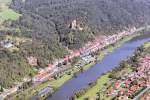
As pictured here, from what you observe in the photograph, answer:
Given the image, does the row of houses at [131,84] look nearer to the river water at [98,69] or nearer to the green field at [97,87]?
the green field at [97,87]

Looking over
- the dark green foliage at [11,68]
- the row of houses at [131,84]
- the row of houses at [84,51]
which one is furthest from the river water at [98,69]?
the dark green foliage at [11,68]

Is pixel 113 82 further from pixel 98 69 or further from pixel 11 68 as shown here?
pixel 11 68

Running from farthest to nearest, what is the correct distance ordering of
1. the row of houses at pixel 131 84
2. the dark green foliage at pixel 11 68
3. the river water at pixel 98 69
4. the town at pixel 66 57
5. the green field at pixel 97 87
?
the town at pixel 66 57
the dark green foliage at pixel 11 68
the river water at pixel 98 69
the green field at pixel 97 87
the row of houses at pixel 131 84

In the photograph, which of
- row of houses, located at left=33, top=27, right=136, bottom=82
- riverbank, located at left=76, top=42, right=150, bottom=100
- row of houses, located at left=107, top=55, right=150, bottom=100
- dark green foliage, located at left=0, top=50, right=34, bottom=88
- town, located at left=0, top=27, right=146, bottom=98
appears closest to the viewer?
row of houses, located at left=107, top=55, right=150, bottom=100

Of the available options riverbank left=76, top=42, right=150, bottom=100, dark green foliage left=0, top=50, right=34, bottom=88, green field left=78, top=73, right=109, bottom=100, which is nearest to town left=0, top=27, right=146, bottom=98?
dark green foliage left=0, top=50, right=34, bottom=88

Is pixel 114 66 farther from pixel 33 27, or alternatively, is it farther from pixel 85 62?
pixel 33 27

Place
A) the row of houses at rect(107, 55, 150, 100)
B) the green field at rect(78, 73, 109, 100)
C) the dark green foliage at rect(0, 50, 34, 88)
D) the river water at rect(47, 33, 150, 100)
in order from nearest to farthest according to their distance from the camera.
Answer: the row of houses at rect(107, 55, 150, 100), the green field at rect(78, 73, 109, 100), the river water at rect(47, 33, 150, 100), the dark green foliage at rect(0, 50, 34, 88)

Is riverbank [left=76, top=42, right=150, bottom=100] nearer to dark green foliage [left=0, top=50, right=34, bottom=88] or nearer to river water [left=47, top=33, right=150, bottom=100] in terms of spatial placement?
river water [left=47, top=33, right=150, bottom=100]
